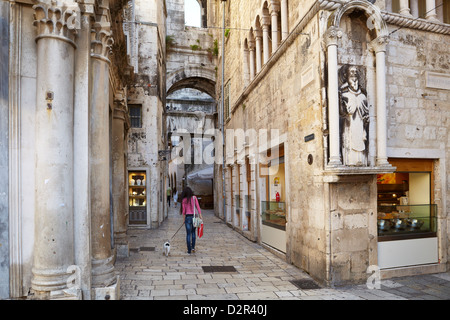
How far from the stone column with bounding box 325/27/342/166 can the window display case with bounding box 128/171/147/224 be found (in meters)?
10.7

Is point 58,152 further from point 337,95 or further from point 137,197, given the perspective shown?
point 137,197

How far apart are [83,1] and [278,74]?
16.8ft

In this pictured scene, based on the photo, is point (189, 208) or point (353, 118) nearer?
point (353, 118)

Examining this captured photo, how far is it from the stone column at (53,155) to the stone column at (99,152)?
1.96ft

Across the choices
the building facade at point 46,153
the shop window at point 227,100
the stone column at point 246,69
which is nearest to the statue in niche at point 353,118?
the building facade at point 46,153

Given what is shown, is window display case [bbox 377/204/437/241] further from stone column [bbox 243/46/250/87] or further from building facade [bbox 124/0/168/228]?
building facade [bbox 124/0/168/228]

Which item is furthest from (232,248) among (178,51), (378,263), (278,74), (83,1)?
(178,51)

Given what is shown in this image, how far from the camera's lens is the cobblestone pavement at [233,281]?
5434 mm

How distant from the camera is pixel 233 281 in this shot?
6.27 m

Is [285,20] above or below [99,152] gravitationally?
above

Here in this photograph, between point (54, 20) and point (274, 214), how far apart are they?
6781 mm

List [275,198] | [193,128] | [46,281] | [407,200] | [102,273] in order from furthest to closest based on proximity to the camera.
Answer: [193,128], [275,198], [407,200], [102,273], [46,281]

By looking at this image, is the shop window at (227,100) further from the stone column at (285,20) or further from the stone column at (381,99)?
the stone column at (381,99)

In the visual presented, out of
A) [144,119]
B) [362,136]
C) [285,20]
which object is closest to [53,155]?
[362,136]
